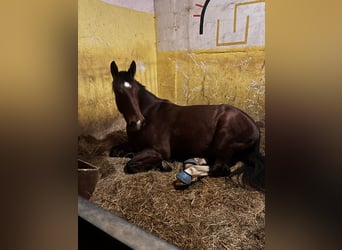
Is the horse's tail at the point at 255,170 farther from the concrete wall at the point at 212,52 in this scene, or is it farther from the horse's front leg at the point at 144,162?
the horse's front leg at the point at 144,162

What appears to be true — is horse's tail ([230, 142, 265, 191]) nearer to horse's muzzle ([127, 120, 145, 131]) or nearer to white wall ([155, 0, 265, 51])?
white wall ([155, 0, 265, 51])

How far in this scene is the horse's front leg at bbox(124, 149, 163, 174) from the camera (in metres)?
1.01

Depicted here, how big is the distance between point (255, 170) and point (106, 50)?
659 millimetres

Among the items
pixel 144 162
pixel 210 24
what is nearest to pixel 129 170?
pixel 144 162

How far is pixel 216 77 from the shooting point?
85 cm

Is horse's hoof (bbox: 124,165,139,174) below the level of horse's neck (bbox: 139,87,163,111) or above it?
below

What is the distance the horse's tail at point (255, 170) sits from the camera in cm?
74

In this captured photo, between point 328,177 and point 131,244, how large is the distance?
0.73 meters

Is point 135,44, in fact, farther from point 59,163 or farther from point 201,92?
point 59,163

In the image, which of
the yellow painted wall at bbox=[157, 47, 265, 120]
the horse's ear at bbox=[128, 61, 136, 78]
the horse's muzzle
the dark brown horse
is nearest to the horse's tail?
the dark brown horse

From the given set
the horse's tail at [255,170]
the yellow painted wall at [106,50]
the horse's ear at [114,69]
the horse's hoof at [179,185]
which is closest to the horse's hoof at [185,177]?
the horse's hoof at [179,185]

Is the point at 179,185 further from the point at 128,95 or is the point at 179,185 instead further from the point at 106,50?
the point at 106,50

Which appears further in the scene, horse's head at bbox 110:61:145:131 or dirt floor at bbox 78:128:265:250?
horse's head at bbox 110:61:145:131

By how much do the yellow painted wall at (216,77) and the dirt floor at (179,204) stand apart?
23cm
